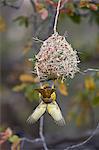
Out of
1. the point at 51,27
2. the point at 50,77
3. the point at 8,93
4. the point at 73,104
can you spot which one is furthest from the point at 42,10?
the point at 8,93

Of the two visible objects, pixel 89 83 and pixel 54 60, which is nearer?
pixel 54 60

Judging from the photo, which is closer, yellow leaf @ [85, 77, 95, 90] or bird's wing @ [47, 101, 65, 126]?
bird's wing @ [47, 101, 65, 126]

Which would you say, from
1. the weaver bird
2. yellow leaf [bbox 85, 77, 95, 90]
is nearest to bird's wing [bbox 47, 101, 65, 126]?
the weaver bird

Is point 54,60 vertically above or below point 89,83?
above

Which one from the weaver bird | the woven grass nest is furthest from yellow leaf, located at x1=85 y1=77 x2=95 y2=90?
the weaver bird

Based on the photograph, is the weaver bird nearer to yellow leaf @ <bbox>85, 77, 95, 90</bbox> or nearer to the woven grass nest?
the woven grass nest

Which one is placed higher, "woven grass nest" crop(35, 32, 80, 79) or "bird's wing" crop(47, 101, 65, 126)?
"woven grass nest" crop(35, 32, 80, 79)

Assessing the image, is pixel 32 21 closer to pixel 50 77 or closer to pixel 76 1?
pixel 76 1

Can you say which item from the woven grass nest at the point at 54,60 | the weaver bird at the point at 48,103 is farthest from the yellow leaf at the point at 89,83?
the weaver bird at the point at 48,103

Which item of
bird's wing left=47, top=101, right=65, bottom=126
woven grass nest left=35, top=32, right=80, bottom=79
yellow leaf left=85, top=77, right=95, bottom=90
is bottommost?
bird's wing left=47, top=101, right=65, bottom=126

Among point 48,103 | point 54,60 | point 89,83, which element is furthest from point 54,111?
point 89,83

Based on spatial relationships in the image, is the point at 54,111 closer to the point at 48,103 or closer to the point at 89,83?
the point at 48,103
